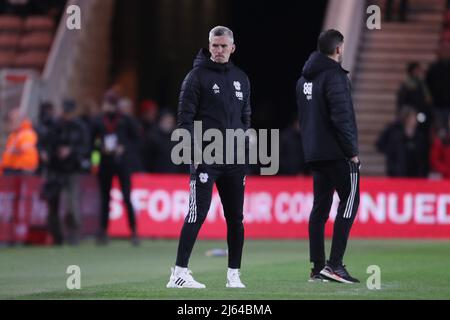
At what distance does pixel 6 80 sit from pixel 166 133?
376cm

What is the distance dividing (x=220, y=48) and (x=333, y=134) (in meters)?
1.59

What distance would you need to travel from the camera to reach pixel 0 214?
2038 centimetres

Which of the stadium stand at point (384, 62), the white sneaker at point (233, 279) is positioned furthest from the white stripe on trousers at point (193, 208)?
the stadium stand at point (384, 62)

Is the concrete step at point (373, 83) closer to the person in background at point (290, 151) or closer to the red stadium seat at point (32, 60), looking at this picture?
the person in background at point (290, 151)

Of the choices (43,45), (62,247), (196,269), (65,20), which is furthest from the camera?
(43,45)

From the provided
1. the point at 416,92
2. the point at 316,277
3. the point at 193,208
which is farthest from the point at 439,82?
the point at 193,208

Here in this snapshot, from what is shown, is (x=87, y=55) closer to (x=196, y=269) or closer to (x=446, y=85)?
(x=446, y=85)

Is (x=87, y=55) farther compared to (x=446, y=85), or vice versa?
(x=87, y=55)

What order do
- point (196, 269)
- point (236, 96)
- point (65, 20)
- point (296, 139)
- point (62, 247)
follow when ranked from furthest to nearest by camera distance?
point (65, 20), point (296, 139), point (62, 247), point (196, 269), point (236, 96)

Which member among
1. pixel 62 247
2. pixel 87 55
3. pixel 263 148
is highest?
pixel 87 55

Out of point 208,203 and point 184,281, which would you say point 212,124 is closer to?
point 208,203

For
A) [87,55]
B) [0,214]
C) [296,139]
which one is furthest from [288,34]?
[0,214]

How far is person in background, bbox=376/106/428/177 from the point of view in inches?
906

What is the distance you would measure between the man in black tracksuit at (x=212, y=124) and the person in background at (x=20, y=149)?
32.3 feet
